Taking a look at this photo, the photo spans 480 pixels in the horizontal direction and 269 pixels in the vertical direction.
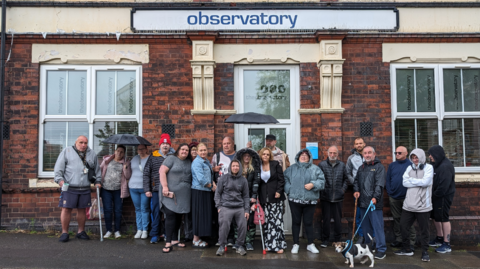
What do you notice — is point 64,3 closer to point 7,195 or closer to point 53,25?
point 53,25

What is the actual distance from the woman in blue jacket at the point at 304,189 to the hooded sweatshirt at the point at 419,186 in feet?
4.54

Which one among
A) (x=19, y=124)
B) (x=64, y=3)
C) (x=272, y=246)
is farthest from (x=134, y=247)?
(x=64, y=3)

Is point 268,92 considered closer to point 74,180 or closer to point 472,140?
point 74,180

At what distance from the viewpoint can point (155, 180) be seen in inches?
276

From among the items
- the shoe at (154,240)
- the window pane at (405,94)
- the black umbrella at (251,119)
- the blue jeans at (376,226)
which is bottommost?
the shoe at (154,240)

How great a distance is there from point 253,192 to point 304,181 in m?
0.86

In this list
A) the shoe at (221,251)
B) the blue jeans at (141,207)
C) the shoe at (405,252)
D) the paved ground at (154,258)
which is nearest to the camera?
the paved ground at (154,258)

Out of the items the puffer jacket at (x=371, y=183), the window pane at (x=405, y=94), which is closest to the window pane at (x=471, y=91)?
the window pane at (x=405, y=94)

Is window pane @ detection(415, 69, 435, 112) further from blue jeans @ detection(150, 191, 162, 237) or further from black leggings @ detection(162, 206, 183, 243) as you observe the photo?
blue jeans @ detection(150, 191, 162, 237)

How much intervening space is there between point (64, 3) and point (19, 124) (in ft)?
8.41

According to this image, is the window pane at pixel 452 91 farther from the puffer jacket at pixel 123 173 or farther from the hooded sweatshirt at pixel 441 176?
the puffer jacket at pixel 123 173

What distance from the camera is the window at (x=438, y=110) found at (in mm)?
7895

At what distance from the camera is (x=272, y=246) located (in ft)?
21.1

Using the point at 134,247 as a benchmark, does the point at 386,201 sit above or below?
above
